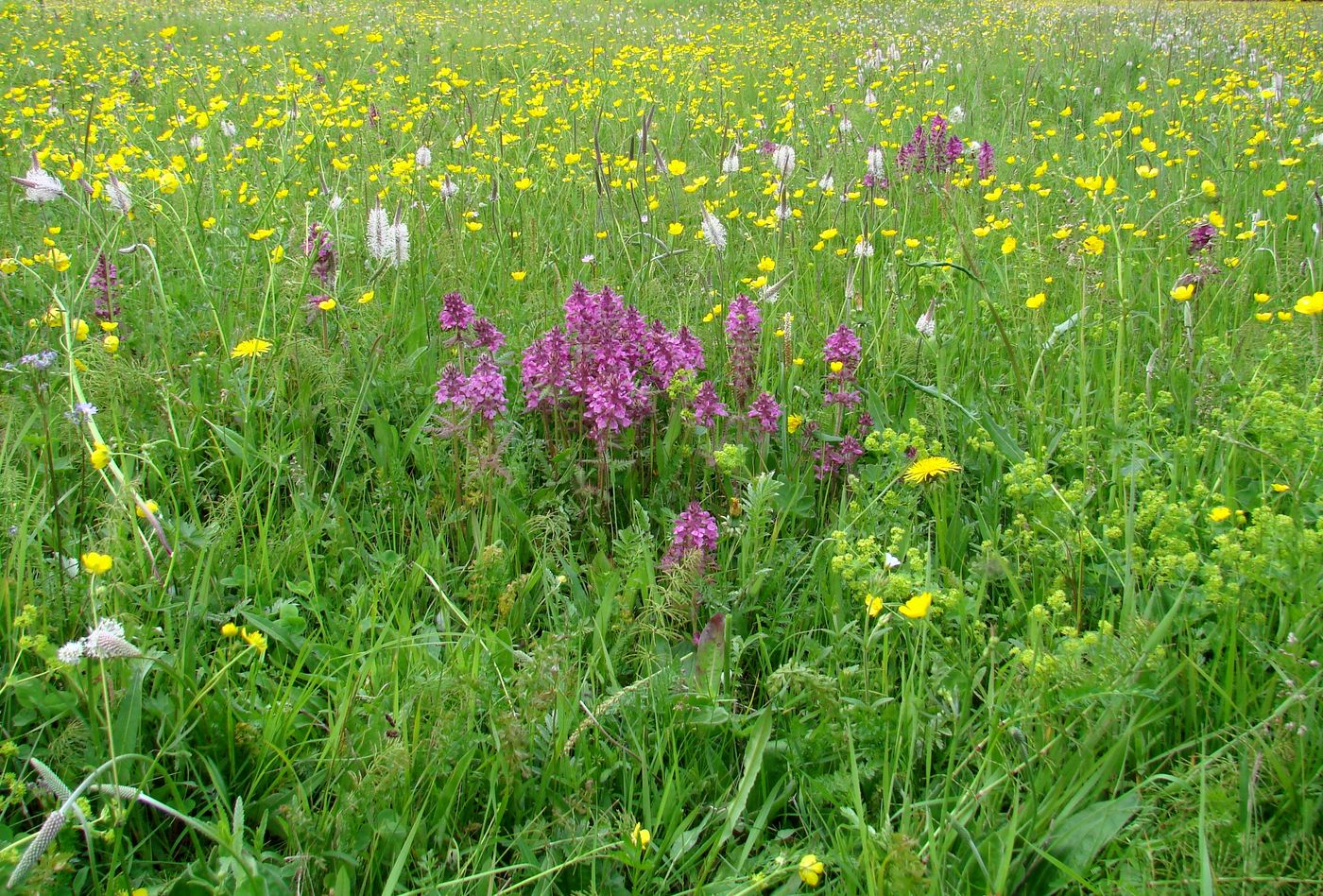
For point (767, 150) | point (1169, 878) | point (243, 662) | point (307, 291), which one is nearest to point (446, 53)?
point (767, 150)

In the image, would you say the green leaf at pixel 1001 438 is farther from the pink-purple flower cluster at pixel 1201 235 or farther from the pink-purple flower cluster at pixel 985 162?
the pink-purple flower cluster at pixel 985 162

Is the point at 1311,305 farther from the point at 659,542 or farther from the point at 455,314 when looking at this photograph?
the point at 455,314

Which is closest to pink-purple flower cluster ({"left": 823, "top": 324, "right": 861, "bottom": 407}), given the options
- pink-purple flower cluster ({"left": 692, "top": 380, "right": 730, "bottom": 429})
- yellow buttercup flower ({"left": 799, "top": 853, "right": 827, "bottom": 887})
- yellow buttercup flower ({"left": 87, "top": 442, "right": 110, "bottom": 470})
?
pink-purple flower cluster ({"left": 692, "top": 380, "right": 730, "bottom": 429})

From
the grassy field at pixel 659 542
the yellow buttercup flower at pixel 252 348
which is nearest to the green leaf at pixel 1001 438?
the grassy field at pixel 659 542

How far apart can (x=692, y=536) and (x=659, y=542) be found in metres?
0.22

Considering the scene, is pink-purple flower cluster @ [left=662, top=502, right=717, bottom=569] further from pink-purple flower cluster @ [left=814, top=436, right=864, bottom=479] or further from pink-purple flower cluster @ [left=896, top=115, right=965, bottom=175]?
pink-purple flower cluster @ [left=896, top=115, right=965, bottom=175]

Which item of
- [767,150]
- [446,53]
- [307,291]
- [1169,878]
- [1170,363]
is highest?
[446,53]

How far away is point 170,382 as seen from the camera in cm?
213

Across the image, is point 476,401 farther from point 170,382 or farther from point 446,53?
point 446,53

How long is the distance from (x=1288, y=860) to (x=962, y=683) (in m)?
0.45

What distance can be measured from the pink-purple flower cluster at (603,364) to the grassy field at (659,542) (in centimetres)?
1

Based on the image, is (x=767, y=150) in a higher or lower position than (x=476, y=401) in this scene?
higher

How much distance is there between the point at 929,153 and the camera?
150 inches

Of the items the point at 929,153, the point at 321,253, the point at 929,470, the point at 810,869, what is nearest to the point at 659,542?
the point at 929,470
